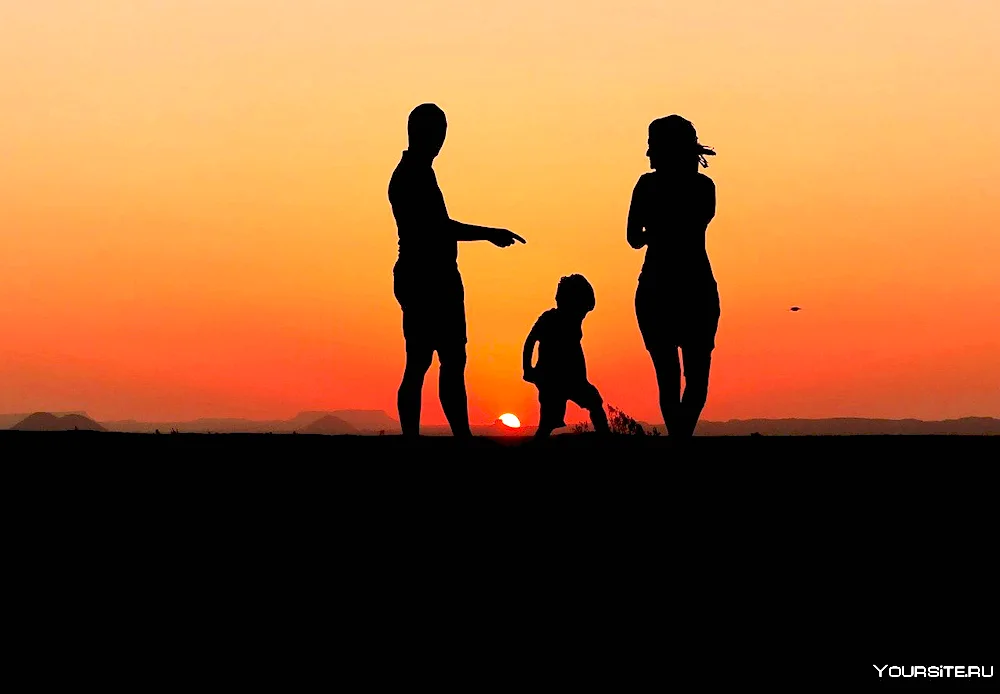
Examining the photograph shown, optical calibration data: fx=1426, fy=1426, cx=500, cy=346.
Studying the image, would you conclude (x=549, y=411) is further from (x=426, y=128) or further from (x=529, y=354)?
(x=426, y=128)

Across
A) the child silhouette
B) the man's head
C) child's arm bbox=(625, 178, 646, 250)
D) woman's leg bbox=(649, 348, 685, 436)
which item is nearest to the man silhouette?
the man's head

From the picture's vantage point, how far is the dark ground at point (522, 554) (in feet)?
18.1

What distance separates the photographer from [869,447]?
456 inches

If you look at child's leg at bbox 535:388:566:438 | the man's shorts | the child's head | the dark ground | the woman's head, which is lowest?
the dark ground

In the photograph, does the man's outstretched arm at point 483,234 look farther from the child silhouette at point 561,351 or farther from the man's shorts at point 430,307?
the child silhouette at point 561,351

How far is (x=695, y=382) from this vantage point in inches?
400

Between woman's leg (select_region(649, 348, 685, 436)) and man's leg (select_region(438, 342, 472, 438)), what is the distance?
4.71ft

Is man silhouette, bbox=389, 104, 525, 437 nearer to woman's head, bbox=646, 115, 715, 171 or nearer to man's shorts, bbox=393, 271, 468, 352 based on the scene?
man's shorts, bbox=393, 271, 468, 352

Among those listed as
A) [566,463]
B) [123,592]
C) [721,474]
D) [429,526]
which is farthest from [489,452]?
[123,592]

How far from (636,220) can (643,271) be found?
0.42 meters

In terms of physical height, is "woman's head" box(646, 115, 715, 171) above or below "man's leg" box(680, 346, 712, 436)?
above

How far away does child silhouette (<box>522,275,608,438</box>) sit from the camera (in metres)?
12.1

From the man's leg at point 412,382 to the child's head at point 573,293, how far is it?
1923 millimetres

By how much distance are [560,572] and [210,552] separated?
1.67 metres
